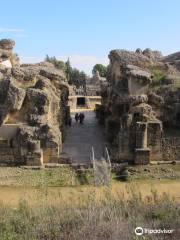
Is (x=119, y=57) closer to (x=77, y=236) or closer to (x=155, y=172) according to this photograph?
(x=155, y=172)

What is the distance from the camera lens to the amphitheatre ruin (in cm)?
1831

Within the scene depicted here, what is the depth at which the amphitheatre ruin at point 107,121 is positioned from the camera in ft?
60.1

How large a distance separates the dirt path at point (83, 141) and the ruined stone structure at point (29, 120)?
915mm

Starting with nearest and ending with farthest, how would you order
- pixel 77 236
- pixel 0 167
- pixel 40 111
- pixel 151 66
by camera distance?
pixel 77 236 < pixel 0 167 < pixel 40 111 < pixel 151 66

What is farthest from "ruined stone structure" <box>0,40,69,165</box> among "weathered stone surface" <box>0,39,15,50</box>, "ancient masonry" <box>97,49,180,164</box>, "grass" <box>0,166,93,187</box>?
"weathered stone surface" <box>0,39,15,50</box>

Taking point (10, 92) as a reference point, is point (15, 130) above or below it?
below

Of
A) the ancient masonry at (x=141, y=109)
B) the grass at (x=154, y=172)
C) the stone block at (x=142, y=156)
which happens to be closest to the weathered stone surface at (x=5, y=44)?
the ancient masonry at (x=141, y=109)

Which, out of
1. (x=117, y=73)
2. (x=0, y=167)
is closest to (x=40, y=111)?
(x=0, y=167)

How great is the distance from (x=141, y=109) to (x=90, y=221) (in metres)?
11.6

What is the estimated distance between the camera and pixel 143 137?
18.5 m

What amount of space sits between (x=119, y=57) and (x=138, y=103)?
12.3 ft

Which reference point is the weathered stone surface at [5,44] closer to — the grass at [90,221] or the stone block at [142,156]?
the stone block at [142,156]

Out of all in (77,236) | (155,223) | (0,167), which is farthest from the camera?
(0,167)

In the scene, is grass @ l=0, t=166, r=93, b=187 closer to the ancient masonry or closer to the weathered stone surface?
the ancient masonry
